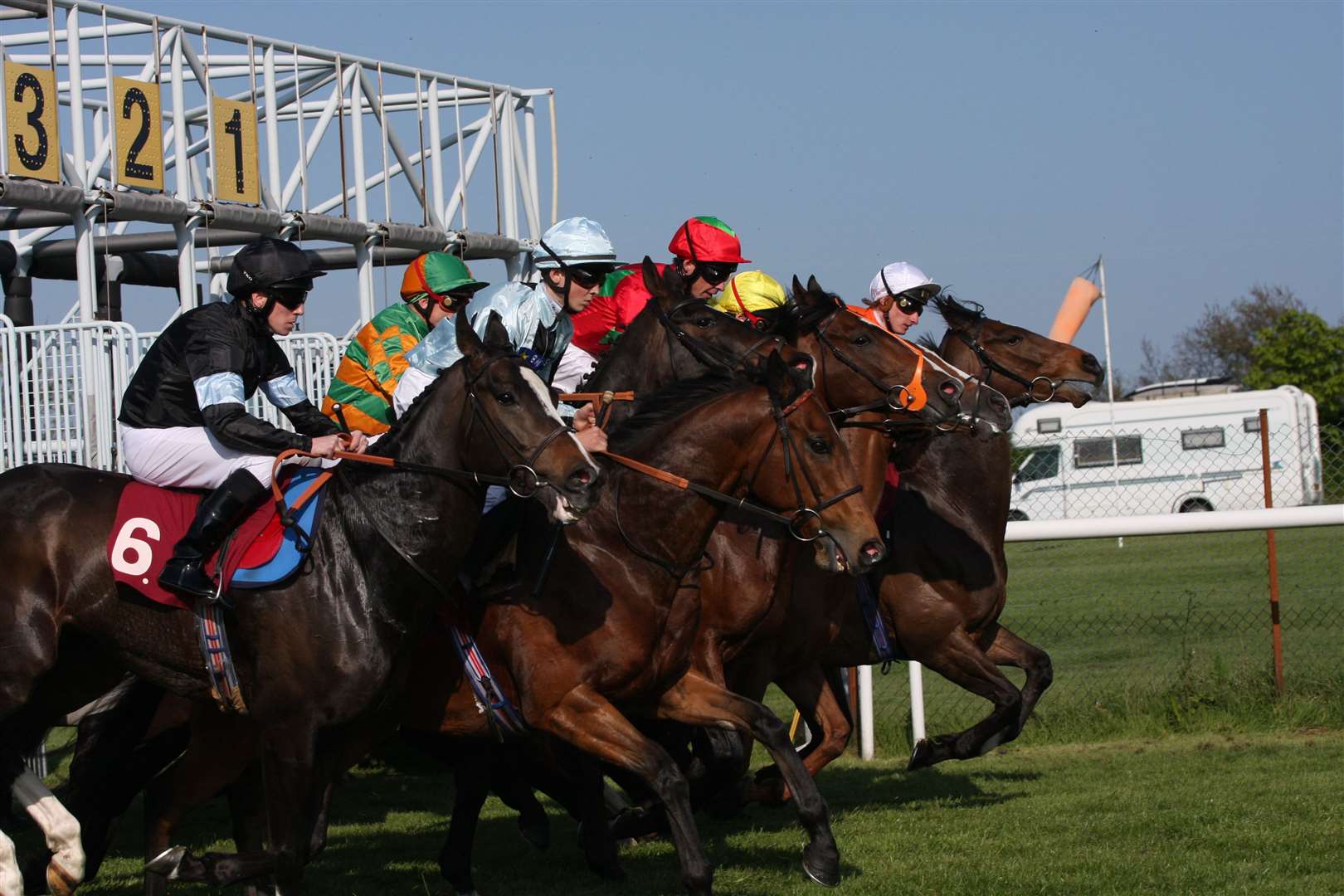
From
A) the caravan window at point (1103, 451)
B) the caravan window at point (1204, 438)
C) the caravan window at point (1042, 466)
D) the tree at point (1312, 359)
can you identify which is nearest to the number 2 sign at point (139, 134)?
the caravan window at point (1042, 466)

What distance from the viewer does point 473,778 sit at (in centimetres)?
578

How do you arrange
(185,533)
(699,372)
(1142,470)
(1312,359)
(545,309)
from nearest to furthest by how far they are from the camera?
(185,533) → (545,309) → (699,372) → (1142,470) → (1312,359)

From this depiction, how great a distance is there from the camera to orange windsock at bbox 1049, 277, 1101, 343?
26.8 ft

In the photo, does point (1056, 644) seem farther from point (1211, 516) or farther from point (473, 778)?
point (473, 778)

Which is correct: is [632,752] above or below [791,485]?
below

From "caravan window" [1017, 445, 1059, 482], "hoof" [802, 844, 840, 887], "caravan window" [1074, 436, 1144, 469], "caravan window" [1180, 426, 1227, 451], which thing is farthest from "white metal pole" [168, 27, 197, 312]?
"caravan window" [1180, 426, 1227, 451]

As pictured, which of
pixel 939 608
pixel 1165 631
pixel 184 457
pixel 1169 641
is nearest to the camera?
pixel 184 457

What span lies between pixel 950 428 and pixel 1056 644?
6391mm

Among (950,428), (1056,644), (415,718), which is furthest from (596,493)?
(1056,644)

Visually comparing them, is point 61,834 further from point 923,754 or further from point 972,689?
point 972,689

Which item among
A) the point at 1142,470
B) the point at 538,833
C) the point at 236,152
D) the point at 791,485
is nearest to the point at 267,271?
the point at 791,485

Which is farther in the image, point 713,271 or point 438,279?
point 713,271

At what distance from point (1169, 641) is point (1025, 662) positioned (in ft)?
18.0

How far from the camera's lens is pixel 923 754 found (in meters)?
6.72
